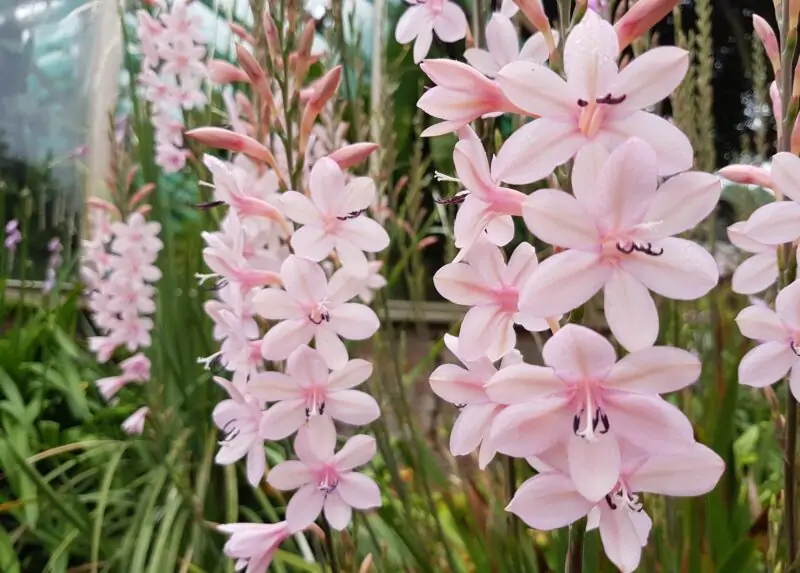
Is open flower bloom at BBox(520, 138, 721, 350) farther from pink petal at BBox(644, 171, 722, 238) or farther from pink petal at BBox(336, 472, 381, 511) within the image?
pink petal at BBox(336, 472, 381, 511)

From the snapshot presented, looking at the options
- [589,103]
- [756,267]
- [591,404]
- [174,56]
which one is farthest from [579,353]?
[174,56]

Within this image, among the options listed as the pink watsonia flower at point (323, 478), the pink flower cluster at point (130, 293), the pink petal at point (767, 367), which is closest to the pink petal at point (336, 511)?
the pink watsonia flower at point (323, 478)

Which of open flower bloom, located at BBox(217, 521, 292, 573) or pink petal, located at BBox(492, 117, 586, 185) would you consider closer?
pink petal, located at BBox(492, 117, 586, 185)

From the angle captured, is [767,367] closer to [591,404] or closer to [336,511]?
[591,404]

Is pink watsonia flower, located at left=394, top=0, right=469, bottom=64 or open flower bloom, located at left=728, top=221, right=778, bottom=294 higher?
pink watsonia flower, located at left=394, top=0, right=469, bottom=64

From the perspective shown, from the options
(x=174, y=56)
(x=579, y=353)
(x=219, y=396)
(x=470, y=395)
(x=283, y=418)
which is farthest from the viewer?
(x=219, y=396)

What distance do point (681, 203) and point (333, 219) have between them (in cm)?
32

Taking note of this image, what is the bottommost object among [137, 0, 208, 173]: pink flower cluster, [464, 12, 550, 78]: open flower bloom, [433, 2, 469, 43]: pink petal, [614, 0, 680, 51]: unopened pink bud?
[614, 0, 680, 51]: unopened pink bud

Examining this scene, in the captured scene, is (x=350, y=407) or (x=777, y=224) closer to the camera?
(x=777, y=224)

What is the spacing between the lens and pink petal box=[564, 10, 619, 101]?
0.34 meters

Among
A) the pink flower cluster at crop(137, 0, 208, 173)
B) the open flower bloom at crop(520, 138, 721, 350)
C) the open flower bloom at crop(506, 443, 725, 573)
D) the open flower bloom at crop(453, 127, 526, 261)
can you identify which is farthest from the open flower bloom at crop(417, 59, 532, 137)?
the pink flower cluster at crop(137, 0, 208, 173)

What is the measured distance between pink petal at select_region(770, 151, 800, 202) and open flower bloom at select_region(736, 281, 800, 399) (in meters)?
0.08

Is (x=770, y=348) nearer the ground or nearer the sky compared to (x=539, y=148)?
nearer the ground

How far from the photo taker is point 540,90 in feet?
1.15
